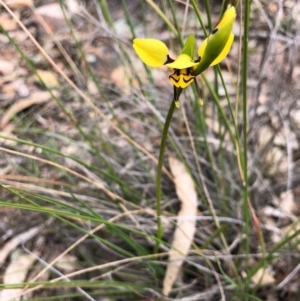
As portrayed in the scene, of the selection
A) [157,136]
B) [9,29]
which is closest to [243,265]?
[157,136]

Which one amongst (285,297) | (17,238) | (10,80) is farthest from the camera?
(10,80)

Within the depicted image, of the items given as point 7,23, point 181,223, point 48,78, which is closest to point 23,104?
point 48,78

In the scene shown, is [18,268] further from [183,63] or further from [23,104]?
[183,63]

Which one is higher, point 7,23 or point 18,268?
point 7,23

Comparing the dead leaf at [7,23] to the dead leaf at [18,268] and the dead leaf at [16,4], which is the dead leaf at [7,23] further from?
the dead leaf at [18,268]

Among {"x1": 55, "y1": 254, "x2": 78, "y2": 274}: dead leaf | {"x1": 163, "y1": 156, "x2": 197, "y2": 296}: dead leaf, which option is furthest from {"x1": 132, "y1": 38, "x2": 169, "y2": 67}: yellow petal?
→ {"x1": 55, "y1": 254, "x2": 78, "y2": 274}: dead leaf

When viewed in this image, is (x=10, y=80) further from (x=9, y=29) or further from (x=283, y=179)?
(x=283, y=179)

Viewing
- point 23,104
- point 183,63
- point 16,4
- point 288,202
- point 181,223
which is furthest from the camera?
point 16,4
